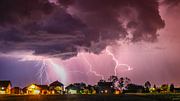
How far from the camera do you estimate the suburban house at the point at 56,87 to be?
149 meters

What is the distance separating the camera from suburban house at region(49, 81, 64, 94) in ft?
488

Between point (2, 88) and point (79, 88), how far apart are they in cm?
5281

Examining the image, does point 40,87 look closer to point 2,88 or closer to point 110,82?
point 2,88

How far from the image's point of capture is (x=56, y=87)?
503ft

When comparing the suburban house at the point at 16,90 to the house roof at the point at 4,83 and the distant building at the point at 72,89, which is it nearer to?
the house roof at the point at 4,83

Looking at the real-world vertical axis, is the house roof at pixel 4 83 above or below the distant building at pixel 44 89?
above

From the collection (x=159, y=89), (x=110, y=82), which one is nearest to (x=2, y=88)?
(x=110, y=82)

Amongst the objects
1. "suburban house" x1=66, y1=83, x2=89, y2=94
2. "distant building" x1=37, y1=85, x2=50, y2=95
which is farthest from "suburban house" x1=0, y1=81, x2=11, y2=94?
"suburban house" x1=66, y1=83, x2=89, y2=94

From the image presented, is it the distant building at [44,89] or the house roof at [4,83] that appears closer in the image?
the house roof at [4,83]

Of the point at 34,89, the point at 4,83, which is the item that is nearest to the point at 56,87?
the point at 34,89

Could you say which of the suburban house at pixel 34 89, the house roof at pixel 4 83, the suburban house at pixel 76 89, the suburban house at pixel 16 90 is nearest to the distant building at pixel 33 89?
the suburban house at pixel 34 89

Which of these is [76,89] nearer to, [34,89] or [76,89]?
[76,89]

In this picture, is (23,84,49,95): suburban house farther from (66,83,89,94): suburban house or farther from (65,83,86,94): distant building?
(65,83,86,94): distant building

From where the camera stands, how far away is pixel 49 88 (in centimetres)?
14862
